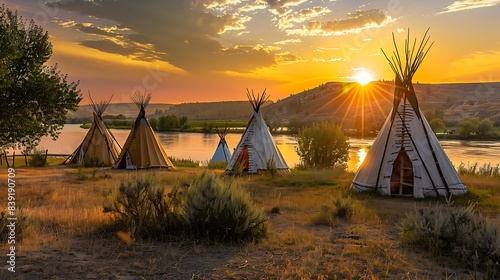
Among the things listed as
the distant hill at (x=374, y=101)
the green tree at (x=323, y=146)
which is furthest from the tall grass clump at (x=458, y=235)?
the distant hill at (x=374, y=101)

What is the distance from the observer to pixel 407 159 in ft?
45.4

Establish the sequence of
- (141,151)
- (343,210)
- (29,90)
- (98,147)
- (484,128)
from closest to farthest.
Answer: (343,210)
(29,90)
(141,151)
(98,147)
(484,128)

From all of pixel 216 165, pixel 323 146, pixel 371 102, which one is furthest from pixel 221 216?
pixel 371 102

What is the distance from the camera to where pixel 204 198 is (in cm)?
706

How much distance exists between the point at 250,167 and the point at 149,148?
629cm

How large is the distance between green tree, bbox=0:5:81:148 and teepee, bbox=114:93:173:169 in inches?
156

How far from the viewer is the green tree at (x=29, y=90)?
15430mm

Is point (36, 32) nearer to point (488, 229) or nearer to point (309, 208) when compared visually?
point (309, 208)

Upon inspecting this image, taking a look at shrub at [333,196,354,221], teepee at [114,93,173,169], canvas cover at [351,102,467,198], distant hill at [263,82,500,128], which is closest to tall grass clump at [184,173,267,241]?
shrub at [333,196,354,221]

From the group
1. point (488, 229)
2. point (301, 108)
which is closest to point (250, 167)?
point (488, 229)

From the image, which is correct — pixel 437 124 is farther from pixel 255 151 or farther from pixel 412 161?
pixel 412 161

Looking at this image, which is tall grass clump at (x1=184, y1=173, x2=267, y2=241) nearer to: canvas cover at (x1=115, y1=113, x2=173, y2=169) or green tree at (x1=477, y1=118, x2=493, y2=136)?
canvas cover at (x1=115, y1=113, x2=173, y2=169)

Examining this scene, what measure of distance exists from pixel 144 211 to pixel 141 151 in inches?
593

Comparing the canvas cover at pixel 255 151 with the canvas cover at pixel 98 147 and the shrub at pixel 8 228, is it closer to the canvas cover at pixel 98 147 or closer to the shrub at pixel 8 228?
the canvas cover at pixel 98 147
